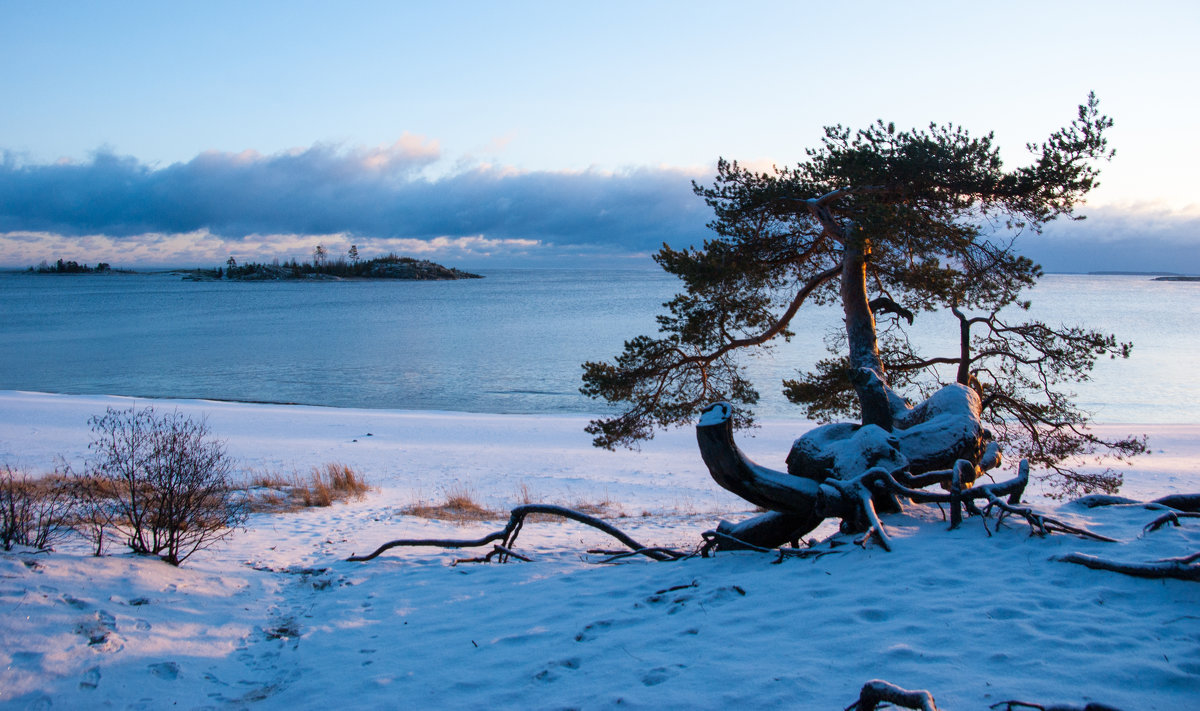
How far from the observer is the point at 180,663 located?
12.9ft

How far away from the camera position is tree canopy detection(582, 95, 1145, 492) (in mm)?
8125

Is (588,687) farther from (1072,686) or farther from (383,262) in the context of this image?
(383,262)

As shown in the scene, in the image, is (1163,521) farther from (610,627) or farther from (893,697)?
(610,627)

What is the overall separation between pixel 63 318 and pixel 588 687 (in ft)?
282

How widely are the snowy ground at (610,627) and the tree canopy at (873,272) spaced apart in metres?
3.25

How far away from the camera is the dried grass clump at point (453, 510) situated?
386 inches

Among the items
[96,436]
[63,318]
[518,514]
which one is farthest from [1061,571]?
[63,318]

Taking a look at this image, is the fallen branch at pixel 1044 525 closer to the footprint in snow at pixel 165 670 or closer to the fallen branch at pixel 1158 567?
the fallen branch at pixel 1158 567

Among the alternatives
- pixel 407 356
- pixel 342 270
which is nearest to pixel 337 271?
pixel 342 270

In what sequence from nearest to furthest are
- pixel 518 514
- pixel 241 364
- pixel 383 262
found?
pixel 518 514
pixel 241 364
pixel 383 262

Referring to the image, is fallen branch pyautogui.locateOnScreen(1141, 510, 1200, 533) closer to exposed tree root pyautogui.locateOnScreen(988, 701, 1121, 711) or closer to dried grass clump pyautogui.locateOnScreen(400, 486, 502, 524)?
exposed tree root pyautogui.locateOnScreen(988, 701, 1121, 711)

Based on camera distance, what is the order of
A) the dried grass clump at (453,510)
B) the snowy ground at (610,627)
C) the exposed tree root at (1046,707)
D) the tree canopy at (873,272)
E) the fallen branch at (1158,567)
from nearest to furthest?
the exposed tree root at (1046,707), the snowy ground at (610,627), the fallen branch at (1158,567), the tree canopy at (873,272), the dried grass clump at (453,510)

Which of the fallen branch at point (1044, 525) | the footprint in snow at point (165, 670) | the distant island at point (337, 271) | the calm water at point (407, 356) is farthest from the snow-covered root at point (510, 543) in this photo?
the distant island at point (337, 271)

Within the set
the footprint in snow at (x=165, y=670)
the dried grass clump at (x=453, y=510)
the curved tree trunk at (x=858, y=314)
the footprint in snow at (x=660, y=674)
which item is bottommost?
the dried grass clump at (x=453, y=510)
